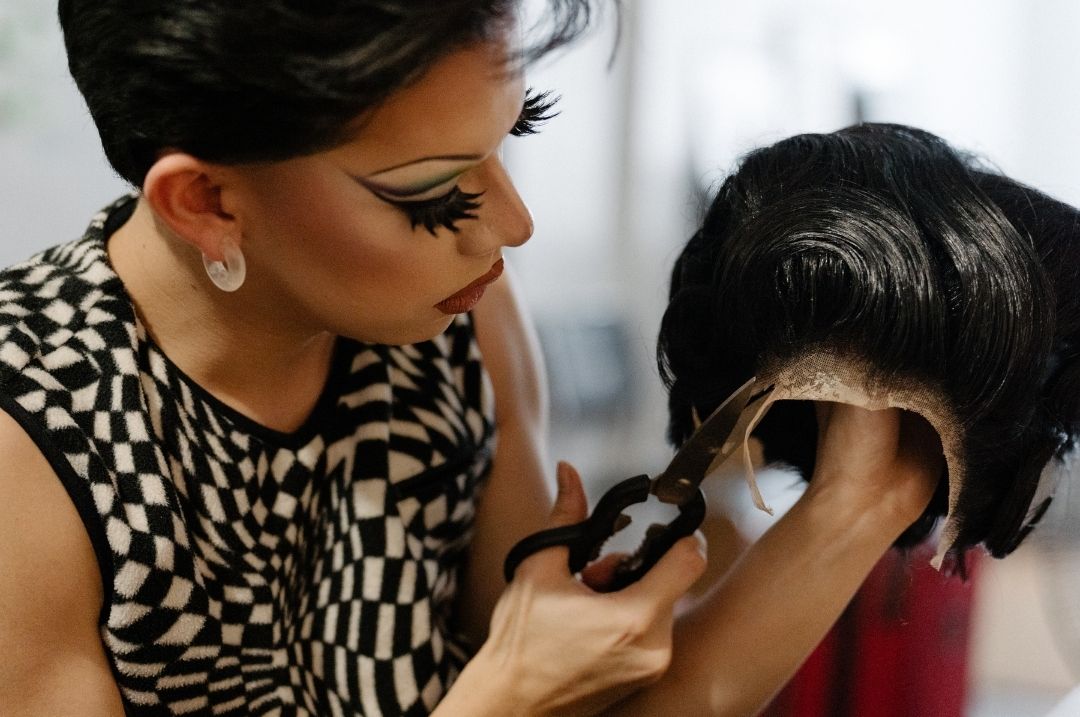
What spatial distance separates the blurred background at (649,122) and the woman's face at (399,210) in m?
0.42

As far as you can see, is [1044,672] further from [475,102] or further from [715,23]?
[715,23]

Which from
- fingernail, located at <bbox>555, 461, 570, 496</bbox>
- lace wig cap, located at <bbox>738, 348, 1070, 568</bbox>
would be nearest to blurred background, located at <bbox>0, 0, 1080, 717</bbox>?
fingernail, located at <bbox>555, 461, 570, 496</bbox>

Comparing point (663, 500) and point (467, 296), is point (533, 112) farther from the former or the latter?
point (663, 500)

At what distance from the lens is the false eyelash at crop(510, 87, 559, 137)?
24.7 inches

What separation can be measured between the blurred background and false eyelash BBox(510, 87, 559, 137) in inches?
14.2

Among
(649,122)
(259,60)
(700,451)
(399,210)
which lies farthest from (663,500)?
(649,122)

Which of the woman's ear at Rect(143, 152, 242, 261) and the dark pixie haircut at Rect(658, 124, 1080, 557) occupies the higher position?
the woman's ear at Rect(143, 152, 242, 261)

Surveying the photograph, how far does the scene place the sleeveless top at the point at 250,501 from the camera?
24.7 inches

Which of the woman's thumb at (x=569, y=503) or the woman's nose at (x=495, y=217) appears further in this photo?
the woman's thumb at (x=569, y=503)

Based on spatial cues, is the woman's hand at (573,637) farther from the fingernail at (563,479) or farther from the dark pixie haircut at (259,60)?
the dark pixie haircut at (259,60)

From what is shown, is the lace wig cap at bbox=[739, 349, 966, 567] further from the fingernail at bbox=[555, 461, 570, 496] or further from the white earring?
the white earring

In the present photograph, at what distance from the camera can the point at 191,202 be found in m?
0.58

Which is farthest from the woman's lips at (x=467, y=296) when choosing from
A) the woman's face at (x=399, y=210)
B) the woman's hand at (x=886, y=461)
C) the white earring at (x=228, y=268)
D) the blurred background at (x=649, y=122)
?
the blurred background at (x=649, y=122)

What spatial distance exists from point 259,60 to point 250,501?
0.33 m
